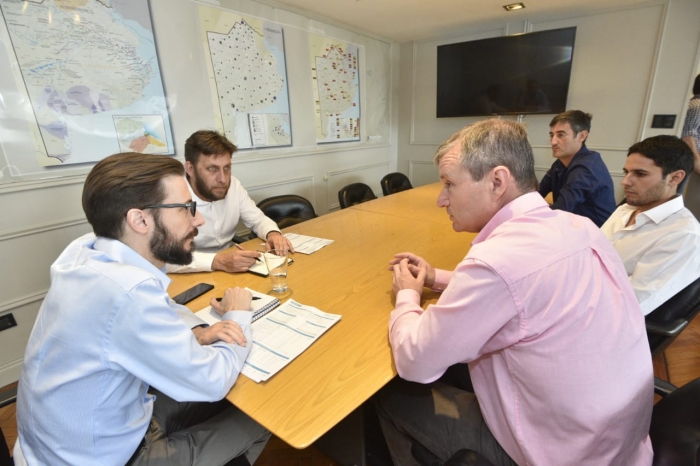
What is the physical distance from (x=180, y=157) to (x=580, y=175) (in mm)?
2911

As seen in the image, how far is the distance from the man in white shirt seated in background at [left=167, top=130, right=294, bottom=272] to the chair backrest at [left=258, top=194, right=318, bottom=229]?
0.97 ft

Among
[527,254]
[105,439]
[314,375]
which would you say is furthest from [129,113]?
[527,254]

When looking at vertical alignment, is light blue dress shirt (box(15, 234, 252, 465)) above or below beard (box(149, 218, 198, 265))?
below

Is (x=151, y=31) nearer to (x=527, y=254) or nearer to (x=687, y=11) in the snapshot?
(x=527, y=254)

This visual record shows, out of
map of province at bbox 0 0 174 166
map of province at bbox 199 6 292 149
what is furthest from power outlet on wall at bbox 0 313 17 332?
map of province at bbox 199 6 292 149

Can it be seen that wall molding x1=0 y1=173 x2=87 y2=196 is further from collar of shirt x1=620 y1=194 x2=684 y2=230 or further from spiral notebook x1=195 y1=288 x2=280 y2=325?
collar of shirt x1=620 y1=194 x2=684 y2=230

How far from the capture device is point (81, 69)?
82.3 inches

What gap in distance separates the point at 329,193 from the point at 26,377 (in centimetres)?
353

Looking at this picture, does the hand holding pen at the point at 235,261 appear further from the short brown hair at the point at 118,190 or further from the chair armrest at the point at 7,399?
the chair armrest at the point at 7,399

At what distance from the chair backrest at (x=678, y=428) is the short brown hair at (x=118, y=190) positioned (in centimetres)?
136

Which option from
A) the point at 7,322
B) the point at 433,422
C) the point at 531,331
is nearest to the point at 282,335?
the point at 433,422

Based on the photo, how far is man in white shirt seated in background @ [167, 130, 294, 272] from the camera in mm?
1895

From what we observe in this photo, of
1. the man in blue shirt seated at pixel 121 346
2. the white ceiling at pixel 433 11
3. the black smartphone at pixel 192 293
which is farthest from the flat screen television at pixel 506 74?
the man in blue shirt seated at pixel 121 346

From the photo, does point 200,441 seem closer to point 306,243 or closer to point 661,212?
point 306,243
